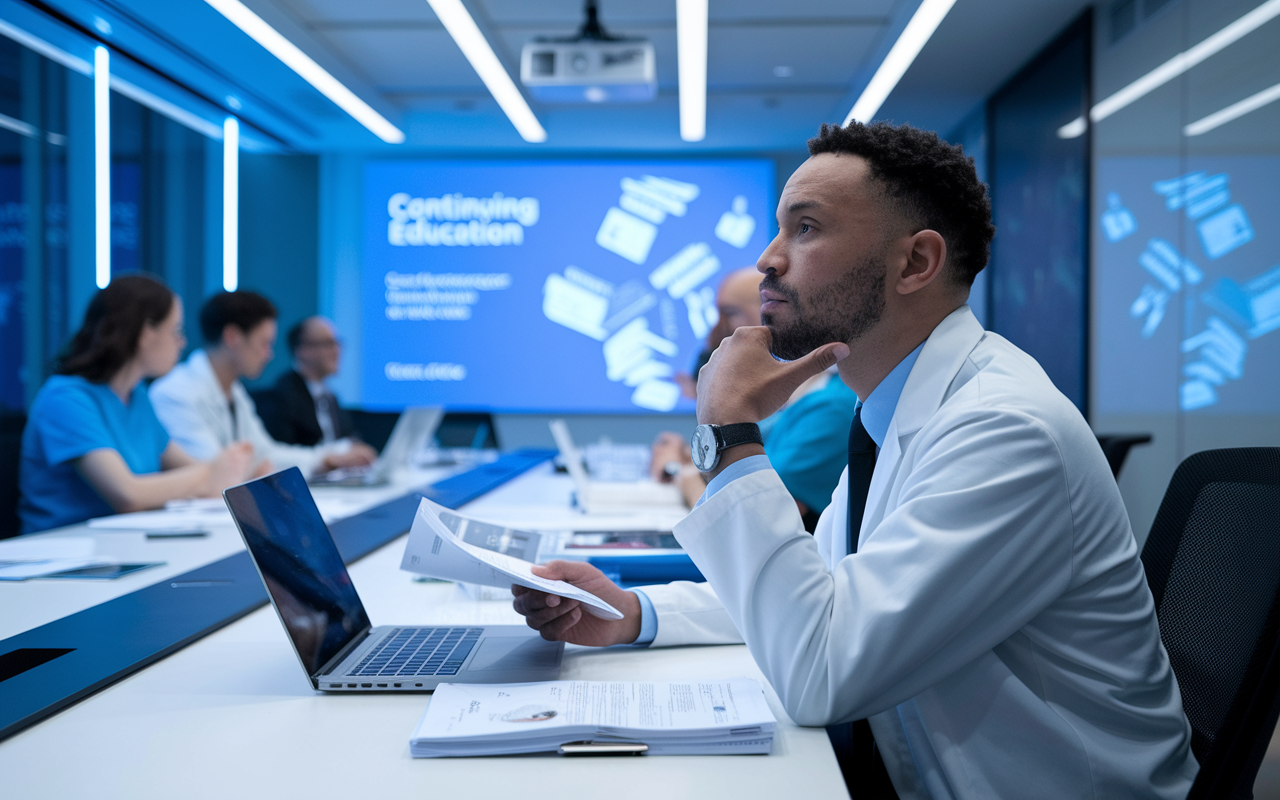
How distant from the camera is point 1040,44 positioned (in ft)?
15.9

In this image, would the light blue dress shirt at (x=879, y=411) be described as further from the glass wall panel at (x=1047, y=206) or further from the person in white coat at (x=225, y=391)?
the glass wall panel at (x=1047, y=206)

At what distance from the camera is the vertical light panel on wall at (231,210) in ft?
22.4

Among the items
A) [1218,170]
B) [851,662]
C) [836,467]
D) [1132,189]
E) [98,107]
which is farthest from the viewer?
[98,107]

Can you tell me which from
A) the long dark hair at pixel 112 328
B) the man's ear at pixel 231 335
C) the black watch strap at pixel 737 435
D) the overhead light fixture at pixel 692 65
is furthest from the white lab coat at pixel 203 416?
the black watch strap at pixel 737 435

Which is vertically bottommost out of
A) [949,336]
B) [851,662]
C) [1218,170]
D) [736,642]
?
[736,642]

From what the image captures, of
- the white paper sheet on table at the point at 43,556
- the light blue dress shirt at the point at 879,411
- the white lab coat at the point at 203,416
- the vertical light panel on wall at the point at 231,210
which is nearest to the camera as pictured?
the light blue dress shirt at the point at 879,411

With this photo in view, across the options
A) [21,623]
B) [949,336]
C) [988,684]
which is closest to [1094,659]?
[988,684]

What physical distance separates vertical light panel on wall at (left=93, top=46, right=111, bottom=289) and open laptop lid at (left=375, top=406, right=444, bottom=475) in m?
2.72

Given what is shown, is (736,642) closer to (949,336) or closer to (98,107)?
(949,336)

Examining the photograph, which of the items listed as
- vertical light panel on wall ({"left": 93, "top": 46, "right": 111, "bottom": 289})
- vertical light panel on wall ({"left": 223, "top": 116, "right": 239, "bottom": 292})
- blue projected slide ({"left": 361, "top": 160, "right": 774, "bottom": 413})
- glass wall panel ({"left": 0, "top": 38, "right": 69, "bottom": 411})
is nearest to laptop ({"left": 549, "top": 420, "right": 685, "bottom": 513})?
glass wall panel ({"left": 0, "top": 38, "right": 69, "bottom": 411})

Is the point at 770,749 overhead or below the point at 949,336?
below

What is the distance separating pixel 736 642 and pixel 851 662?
1.36 ft

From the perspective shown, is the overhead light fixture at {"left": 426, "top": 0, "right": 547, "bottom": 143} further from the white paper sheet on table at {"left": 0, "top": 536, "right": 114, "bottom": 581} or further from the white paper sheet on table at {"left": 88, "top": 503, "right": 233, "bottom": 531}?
the white paper sheet on table at {"left": 0, "top": 536, "right": 114, "bottom": 581}

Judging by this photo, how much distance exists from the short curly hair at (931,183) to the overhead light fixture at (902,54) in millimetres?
2717
